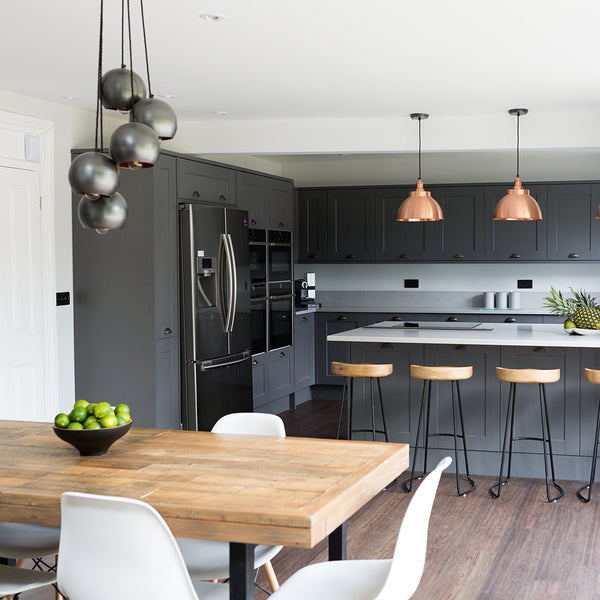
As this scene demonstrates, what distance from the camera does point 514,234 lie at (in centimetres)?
813

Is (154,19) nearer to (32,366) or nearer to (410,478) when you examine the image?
(32,366)

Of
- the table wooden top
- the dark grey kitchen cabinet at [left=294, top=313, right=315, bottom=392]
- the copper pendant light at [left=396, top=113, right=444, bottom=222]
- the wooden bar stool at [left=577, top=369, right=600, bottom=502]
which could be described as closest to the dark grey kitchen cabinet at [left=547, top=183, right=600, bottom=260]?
the dark grey kitchen cabinet at [left=294, top=313, right=315, bottom=392]

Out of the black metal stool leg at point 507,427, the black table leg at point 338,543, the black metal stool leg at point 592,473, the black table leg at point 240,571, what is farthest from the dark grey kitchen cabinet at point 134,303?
the black table leg at point 240,571

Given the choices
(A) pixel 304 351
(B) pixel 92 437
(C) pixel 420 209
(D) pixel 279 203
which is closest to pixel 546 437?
(C) pixel 420 209

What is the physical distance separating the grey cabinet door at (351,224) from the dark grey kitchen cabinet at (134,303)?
10.3ft

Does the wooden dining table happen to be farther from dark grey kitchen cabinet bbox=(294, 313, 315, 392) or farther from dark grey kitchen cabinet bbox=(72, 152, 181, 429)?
dark grey kitchen cabinet bbox=(294, 313, 315, 392)

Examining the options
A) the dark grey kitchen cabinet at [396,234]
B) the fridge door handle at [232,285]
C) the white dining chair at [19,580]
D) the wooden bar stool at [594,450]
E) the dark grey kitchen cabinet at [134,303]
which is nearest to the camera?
the white dining chair at [19,580]

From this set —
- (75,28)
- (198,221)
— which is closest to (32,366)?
(198,221)

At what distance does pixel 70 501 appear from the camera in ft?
6.61

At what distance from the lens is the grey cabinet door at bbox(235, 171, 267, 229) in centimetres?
682

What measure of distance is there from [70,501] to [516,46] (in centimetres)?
329

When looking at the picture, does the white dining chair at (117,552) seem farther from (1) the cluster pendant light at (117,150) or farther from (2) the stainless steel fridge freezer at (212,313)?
(2) the stainless steel fridge freezer at (212,313)

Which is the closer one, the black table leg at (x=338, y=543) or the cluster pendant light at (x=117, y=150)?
the cluster pendant light at (x=117, y=150)

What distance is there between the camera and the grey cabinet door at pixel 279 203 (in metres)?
A: 7.44
